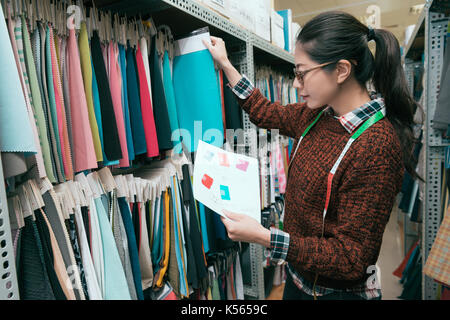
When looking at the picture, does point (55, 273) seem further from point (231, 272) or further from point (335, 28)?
point (231, 272)

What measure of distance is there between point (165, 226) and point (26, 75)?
733 millimetres

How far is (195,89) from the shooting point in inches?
Result: 50.8

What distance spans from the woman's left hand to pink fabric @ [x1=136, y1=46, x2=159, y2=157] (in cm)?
43

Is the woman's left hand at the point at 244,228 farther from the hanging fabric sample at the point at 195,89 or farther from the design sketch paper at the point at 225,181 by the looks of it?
the hanging fabric sample at the point at 195,89

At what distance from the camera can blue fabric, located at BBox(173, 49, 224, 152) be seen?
1.26 metres

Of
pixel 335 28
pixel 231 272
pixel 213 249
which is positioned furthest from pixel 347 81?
pixel 231 272

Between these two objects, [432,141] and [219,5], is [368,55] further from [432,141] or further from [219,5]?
[432,141]

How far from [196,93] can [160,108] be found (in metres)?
0.23

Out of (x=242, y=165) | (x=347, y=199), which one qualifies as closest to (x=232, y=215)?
(x=242, y=165)

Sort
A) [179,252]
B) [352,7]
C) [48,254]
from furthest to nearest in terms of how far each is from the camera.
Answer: [352,7]
[179,252]
[48,254]

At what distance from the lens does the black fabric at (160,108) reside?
113cm

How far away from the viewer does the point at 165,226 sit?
1.19 meters

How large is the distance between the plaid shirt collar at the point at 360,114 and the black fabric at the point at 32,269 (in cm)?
94

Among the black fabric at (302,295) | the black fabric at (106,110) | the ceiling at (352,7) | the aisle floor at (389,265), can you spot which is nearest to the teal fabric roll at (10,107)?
the black fabric at (106,110)
